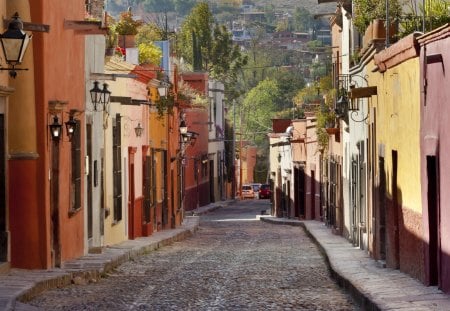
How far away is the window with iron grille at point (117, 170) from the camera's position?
31159 millimetres

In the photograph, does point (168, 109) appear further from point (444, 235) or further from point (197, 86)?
point (197, 86)

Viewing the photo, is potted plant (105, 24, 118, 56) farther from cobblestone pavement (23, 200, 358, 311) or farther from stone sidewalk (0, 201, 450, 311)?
cobblestone pavement (23, 200, 358, 311)

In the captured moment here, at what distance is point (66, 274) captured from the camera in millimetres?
20375

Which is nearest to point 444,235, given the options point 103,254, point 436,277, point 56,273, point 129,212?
point 436,277

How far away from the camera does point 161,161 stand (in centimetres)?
4081

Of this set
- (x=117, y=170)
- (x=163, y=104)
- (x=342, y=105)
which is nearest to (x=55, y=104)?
(x=117, y=170)

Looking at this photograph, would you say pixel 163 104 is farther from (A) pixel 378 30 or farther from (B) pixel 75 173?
(A) pixel 378 30

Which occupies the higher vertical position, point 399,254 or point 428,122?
point 428,122

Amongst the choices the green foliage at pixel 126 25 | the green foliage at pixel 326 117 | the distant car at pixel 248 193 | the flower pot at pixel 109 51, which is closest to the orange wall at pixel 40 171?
the flower pot at pixel 109 51

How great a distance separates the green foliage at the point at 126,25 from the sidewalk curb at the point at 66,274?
9.32 meters

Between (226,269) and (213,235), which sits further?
(213,235)

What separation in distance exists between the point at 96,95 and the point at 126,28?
39.1 ft

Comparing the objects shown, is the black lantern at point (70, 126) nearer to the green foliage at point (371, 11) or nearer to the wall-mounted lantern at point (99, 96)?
the wall-mounted lantern at point (99, 96)

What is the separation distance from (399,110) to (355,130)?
974 cm
